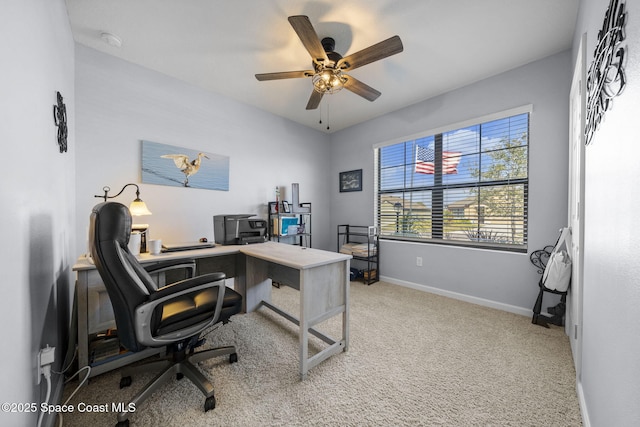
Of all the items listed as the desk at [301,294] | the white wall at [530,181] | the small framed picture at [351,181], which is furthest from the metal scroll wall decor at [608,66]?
the small framed picture at [351,181]

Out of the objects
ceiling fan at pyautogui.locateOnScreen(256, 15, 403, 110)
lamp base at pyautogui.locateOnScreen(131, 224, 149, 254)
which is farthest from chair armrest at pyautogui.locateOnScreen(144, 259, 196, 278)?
ceiling fan at pyautogui.locateOnScreen(256, 15, 403, 110)

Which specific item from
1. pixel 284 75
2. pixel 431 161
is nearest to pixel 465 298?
pixel 431 161

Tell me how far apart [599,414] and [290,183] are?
3.63m

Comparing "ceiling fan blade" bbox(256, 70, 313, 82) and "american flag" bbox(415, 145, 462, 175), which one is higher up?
"ceiling fan blade" bbox(256, 70, 313, 82)

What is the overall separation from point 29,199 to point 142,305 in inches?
26.1

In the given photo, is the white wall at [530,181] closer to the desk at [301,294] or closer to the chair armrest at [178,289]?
the desk at [301,294]

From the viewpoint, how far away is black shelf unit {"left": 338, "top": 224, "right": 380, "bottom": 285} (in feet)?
11.8

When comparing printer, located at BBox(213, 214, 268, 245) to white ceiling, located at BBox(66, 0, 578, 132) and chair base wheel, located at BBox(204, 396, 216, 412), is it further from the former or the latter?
white ceiling, located at BBox(66, 0, 578, 132)

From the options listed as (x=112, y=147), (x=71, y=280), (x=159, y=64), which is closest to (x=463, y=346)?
(x=71, y=280)

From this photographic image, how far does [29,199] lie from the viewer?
1.00 meters

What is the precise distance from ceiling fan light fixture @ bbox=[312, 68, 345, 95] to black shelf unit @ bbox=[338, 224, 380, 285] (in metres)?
2.24

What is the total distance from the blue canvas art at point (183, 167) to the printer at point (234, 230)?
658 mm

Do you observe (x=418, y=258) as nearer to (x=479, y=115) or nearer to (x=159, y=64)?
(x=479, y=115)

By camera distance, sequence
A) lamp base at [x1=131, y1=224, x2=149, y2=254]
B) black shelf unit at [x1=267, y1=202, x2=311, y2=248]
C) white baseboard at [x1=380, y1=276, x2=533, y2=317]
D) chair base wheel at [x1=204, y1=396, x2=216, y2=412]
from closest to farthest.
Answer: chair base wheel at [x1=204, y1=396, x2=216, y2=412] → lamp base at [x1=131, y1=224, x2=149, y2=254] → white baseboard at [x1=380, y1=276, x2=533, y2=317] → black shelf unit at [x1=267, y1=202, x2=311, y2=248]
